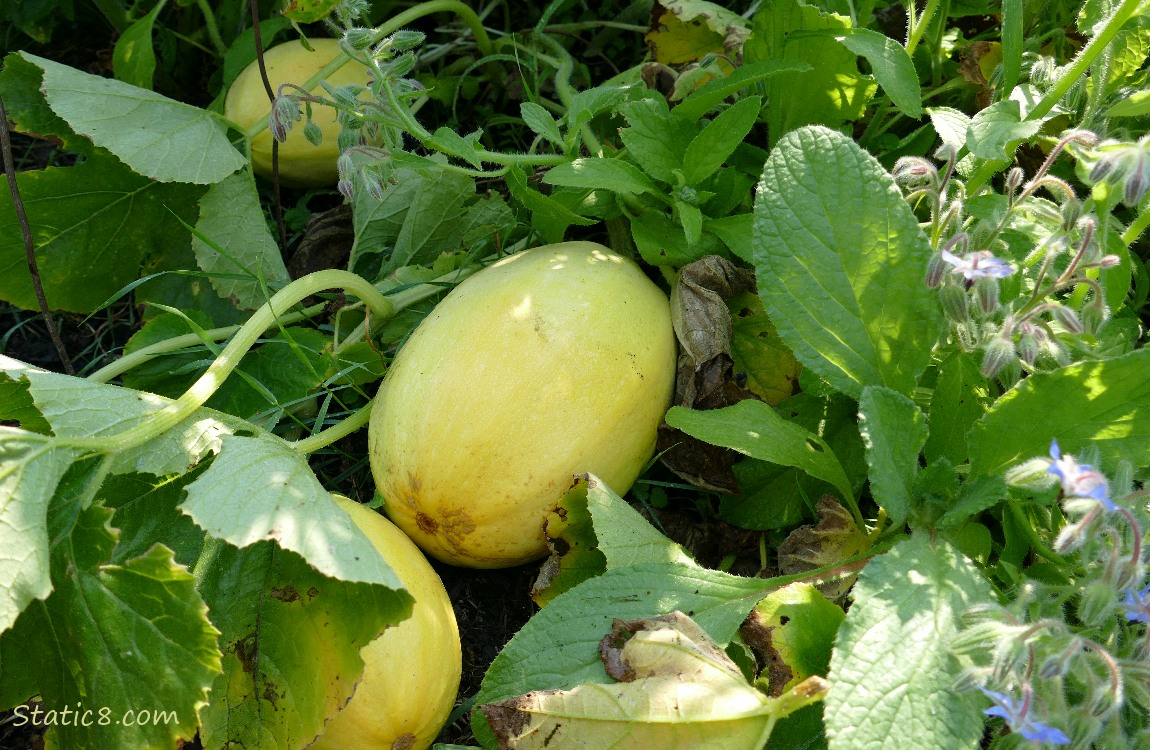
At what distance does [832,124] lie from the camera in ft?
7.25

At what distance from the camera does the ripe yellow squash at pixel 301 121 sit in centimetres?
258

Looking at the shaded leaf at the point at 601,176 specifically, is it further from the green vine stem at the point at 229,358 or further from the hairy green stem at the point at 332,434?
the hairy green stem at the point at 332,434

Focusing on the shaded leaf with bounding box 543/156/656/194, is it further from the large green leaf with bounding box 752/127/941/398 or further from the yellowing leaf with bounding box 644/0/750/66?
the yellowing leaf with bounding box 644/0/750/66

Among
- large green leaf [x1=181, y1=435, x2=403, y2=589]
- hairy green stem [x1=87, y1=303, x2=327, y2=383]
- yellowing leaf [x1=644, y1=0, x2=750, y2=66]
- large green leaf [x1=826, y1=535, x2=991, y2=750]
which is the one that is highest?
yellowing leaf [x1=644, y1=0, x2=750, y2=66]

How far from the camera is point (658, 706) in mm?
1523

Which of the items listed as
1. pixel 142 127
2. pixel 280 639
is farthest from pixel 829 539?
pixel 142 127

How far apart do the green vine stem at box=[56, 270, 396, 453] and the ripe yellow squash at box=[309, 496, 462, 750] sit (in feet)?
1.17

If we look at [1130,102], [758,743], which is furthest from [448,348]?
[1130,102]

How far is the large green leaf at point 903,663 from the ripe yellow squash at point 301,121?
1734 millimetres

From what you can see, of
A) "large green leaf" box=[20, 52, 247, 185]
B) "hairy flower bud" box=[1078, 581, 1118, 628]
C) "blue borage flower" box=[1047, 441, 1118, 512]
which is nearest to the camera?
"blue borage flower" box=[1047, 441, 1118, 512]

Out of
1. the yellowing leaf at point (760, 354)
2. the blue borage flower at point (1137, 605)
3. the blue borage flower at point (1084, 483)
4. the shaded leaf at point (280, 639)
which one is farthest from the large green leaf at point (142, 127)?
the blue borage flower at point (1137, 605)

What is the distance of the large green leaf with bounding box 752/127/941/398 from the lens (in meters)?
1.76

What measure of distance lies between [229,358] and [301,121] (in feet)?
2.82

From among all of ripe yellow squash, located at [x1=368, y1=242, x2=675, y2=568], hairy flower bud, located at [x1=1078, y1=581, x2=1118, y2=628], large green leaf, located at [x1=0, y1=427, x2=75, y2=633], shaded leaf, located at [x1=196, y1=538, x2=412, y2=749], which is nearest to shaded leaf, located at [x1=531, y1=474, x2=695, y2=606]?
ripe yellow squash, located at [x1=368, y1=242, x2=675, y2=568]
